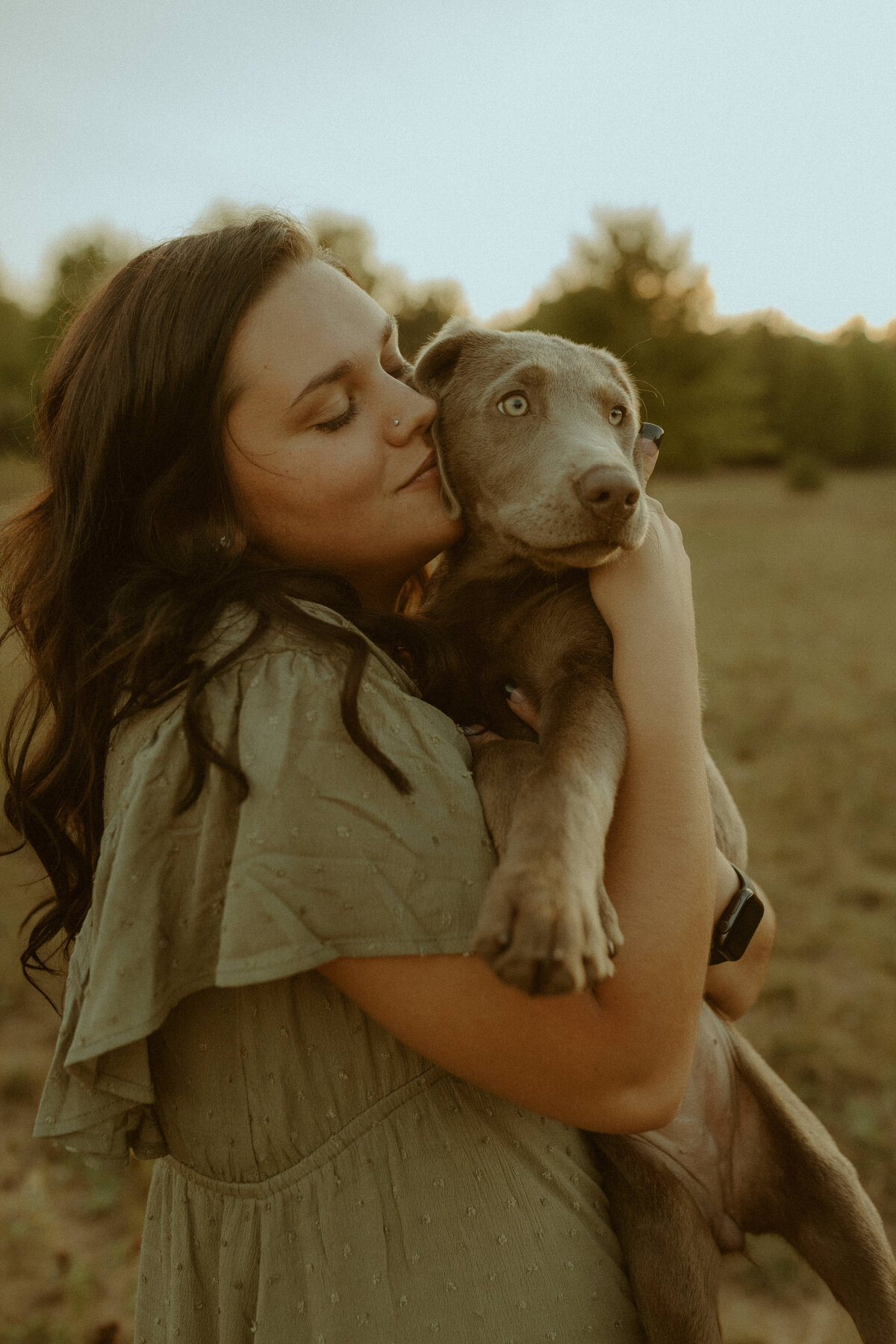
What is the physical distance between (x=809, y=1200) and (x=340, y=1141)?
1284 mm

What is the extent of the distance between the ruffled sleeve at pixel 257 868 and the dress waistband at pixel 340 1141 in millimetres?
210

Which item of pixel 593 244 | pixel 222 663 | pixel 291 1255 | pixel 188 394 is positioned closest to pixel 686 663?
pixel 222 663

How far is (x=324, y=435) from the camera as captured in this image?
1.84m

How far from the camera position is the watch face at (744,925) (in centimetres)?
195

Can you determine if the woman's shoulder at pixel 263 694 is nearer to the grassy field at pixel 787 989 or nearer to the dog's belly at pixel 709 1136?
the dog's belly at pixel 709 1136

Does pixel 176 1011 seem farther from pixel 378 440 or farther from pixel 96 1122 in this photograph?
pixel 378 440

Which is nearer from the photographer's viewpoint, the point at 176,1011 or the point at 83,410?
the point at 176,1011

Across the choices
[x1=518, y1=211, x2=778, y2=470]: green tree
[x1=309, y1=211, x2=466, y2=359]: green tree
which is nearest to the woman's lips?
[x1=309, y1=211, x2=466, y2=359]: green tree

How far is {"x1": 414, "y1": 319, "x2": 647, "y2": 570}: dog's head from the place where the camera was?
203 cm

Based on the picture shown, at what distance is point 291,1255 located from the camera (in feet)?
4.79

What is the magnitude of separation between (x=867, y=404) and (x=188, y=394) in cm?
4953

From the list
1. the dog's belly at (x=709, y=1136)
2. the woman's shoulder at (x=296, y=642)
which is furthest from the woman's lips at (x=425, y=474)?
the dog's belly at (x=709, y=1136)

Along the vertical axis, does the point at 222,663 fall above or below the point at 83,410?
below

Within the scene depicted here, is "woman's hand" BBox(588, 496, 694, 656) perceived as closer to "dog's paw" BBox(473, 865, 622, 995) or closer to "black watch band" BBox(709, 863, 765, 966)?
"black watch band" BBox(709, 863, 765, 966)
